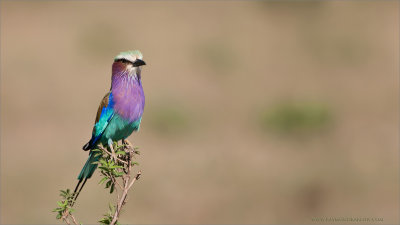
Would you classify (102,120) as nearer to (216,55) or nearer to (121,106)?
(121,106)

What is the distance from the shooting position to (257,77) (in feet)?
45.3

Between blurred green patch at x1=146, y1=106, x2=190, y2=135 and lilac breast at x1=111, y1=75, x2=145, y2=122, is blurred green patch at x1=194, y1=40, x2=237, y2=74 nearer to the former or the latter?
blurred green patch at x1=146, y1=106, x2=190, y2=135

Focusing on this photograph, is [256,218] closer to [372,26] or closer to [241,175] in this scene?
[241,175]

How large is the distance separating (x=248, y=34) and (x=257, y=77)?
2082mm

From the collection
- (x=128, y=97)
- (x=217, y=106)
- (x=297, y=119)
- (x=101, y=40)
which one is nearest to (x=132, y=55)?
(x=128, y=97)

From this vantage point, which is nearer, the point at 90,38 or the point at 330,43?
the point at 90,38

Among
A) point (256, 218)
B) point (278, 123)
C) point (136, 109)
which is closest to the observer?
point (136, 109)

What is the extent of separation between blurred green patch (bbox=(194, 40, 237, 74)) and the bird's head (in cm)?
927

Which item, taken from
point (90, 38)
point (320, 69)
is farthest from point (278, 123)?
point (90, 38)

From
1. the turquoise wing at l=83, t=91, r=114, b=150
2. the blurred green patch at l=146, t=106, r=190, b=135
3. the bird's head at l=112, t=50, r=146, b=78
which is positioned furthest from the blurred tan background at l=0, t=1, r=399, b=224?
the bird's head at l=112, t=50, r=146, b=78

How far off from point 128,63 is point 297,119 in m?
8.12

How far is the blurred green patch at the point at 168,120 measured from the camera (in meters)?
11.1

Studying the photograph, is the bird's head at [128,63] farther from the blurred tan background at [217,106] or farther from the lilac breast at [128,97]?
the blurred tan background at [217,106]

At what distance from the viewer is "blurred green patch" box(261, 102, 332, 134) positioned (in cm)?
1166
